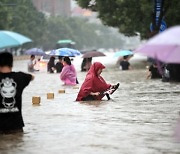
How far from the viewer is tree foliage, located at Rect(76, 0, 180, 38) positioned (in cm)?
3284

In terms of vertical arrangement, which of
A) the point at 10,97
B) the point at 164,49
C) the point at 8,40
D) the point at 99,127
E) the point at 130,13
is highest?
the point at 130,13

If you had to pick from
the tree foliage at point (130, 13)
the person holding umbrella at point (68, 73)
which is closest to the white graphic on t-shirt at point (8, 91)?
the person holding umbrella at point (68, 73)

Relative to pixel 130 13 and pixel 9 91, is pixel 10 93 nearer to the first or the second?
pixel 9 91

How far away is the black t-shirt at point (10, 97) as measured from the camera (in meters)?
8.91

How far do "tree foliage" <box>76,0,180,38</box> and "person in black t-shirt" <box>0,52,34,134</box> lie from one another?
2226cm

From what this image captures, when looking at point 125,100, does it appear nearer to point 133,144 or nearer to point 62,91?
point 62,91

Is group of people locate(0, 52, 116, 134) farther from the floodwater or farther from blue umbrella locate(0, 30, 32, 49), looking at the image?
blue umbrella locate(0, 30, 32, 49)

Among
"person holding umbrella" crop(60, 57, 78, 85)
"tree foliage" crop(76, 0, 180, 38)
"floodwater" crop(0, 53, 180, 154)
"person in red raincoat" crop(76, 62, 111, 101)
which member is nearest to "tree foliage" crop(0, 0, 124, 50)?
"tree foliage" crop(76, 0, 180, 38)

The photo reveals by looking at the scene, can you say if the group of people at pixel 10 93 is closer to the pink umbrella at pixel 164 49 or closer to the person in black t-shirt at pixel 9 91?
the person in black t-shirt at pixel 9 91

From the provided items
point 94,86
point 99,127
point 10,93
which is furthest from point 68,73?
point 10,93

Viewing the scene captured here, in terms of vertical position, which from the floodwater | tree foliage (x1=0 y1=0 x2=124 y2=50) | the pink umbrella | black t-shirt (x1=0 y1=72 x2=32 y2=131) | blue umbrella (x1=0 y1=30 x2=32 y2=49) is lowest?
the floodwater

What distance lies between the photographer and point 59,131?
9516 mm

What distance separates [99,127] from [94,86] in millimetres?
4641

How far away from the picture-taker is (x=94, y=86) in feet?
47.6
